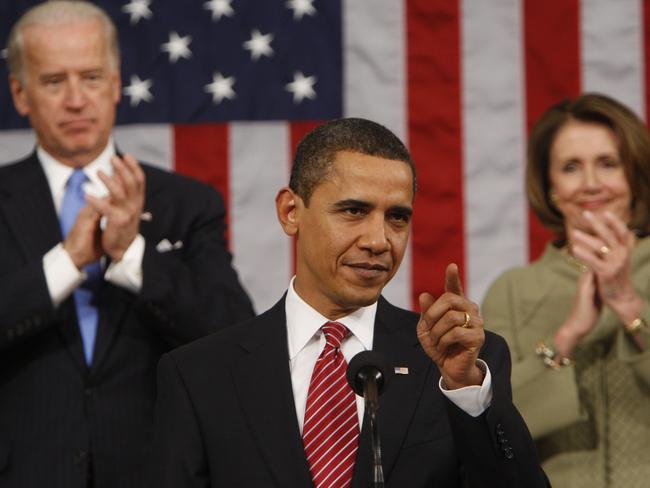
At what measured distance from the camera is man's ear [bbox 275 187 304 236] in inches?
89.8

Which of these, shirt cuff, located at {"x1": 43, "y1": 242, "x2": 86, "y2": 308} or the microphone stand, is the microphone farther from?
shirt cuff, located at {"x1": 43, "y1": 242, "x2": 86, "y2": 308}

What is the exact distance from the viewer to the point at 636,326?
9.68 feet

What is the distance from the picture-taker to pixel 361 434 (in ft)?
6.77

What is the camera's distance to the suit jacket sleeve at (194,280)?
9.53 feet

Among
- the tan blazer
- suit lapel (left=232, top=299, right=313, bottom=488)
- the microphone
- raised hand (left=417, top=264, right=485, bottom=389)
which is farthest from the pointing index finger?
the tan blazer

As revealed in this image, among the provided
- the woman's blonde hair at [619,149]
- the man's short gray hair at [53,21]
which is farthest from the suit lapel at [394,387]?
the man's short gray hair at [53,21]

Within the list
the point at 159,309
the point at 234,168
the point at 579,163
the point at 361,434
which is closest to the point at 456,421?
the point at 361,434

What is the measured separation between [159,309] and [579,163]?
3.83ft

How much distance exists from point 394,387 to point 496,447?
9.0 inches

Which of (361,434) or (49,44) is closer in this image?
(361,434)

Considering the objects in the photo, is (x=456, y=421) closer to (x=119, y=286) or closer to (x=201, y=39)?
(x=119, y=286)

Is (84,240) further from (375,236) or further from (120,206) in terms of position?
(375,236)

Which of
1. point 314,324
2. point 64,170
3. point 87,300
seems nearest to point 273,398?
point 314,324

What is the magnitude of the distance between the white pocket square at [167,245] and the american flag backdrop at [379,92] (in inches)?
36.5
